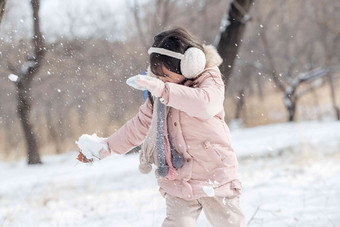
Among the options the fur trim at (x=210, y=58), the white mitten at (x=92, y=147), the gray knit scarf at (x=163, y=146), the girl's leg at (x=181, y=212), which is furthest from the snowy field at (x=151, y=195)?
the fur trim at (x=210, y=58)

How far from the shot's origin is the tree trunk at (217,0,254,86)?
18.0 ft

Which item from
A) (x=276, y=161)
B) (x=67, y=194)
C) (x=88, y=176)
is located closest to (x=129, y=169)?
(x=88, y=176)

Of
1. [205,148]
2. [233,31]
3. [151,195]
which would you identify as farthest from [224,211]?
[233,31]

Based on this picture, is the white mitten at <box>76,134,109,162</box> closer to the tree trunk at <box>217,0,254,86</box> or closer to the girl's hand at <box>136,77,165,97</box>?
the girl's hand at <box>136,77,165,97</box>

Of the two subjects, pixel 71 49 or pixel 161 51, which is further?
pixel 71 49

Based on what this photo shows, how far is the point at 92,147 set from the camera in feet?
7.41

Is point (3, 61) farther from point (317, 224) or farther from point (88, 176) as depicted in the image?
point (317, 224)

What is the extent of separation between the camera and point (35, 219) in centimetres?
384

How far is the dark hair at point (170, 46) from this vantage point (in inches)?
82.3

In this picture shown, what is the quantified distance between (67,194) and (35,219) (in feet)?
4.90

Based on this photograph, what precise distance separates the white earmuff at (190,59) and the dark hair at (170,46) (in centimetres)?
2

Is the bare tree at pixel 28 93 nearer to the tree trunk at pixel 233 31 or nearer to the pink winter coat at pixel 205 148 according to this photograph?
the tree trunk at pixel 233 31

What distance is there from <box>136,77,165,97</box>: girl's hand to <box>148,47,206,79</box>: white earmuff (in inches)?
9.4

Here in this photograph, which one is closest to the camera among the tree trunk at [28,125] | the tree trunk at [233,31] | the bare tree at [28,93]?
the tree trunk at [233,31]
